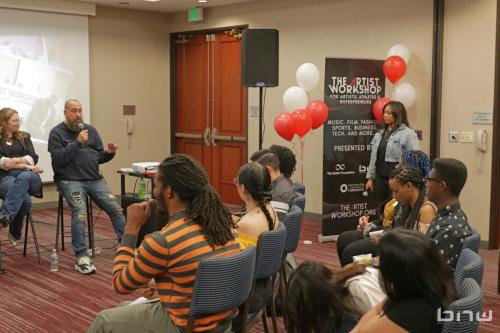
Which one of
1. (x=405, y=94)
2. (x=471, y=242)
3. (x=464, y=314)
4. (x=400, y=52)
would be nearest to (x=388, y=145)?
(x=405, y=94)

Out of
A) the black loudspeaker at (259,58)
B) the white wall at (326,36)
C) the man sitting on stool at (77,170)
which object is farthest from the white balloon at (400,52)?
the man sitting on stool at (77,170)

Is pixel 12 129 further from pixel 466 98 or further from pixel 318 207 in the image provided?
pixel 466 98

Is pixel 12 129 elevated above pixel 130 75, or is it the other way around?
pixel 130 75

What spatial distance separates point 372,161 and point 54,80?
4443 mm

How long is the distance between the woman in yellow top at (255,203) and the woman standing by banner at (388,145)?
2834 mm

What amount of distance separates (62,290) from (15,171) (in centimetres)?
129

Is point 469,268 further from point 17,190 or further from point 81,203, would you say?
point 17,190

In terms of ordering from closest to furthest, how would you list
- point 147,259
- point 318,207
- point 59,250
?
point 147,259, point 59,250, point 318,207

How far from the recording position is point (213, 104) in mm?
8680

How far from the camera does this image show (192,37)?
351 inches

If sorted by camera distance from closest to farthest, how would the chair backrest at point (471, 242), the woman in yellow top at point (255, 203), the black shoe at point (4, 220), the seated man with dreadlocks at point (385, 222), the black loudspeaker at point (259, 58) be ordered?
the chair backrest at point (471, 242) → the woman in yellow top at point (255, 203) → the seated man with dreadlocks at point (385, 222) → the black shoe at point (4, 220) → the black loudspeaker at point (259, 58)

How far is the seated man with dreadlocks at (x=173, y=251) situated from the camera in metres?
2.32

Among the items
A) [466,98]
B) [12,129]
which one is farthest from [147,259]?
[466,98]

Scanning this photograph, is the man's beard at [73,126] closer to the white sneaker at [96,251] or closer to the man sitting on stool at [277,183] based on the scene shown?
the white sneaker at [96,251]
